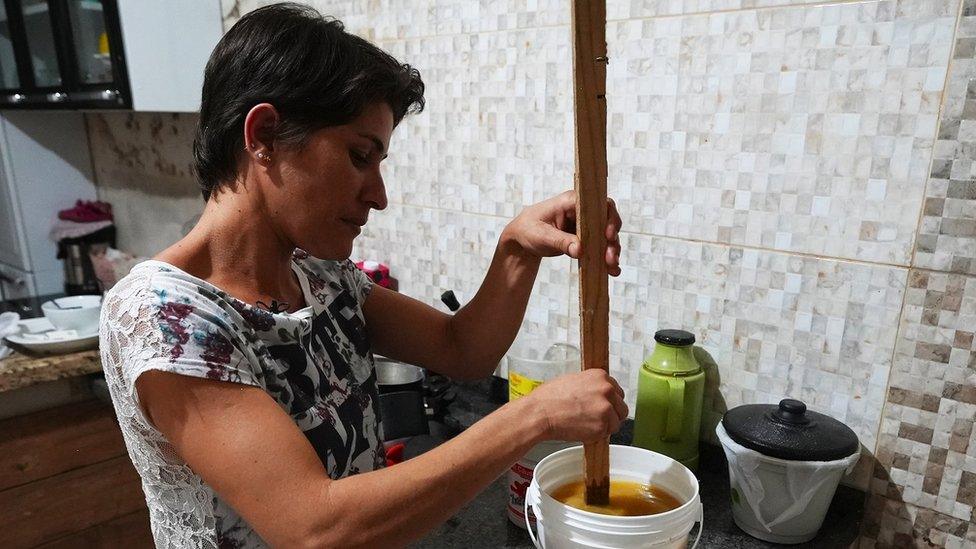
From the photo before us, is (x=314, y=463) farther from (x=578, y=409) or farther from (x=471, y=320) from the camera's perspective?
(x=471, y=320)

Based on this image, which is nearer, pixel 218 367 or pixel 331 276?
pixel 218 367

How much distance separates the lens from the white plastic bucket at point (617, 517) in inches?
24.6

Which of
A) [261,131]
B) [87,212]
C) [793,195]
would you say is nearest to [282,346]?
[261,131]

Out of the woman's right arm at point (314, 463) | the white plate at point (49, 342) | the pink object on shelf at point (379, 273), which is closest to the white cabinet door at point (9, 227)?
the white plate at point (49, 342)

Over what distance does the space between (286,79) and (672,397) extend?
720mm

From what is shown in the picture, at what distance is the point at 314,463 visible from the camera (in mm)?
605

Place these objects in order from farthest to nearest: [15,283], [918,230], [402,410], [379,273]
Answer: [15,283] < [379,273] < [402,410] < [918,230]

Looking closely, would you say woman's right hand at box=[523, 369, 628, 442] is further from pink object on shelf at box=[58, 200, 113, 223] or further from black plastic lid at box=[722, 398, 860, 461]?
pink object on shelf at box=[58, 200, 113, 223]

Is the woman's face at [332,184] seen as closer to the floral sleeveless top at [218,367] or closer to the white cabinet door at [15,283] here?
the floral sleeveless top at [218,367]

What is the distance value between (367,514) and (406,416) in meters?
0.52

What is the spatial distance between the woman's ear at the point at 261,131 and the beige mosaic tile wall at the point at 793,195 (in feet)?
2.00

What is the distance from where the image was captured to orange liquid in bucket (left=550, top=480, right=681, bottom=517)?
724 millimetres

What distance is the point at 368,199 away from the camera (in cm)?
77

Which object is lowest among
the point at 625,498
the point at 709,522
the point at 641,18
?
the point at 709,522
